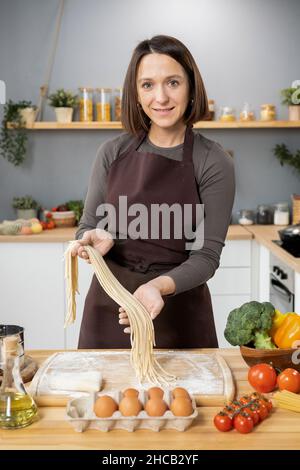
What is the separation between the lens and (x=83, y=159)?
4.46 metres

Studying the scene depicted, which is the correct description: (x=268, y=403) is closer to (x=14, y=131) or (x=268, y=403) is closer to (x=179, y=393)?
(x=179, y=393)

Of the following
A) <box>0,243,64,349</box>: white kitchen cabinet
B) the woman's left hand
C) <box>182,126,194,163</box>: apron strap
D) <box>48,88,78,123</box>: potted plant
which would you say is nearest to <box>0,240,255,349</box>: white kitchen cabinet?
<box>0,243,64,349</box>: white kitchen cabinet

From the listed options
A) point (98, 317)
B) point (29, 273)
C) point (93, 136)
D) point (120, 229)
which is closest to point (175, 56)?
point (120, 229)

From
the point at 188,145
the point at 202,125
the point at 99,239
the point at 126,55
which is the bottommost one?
the point at 99,239

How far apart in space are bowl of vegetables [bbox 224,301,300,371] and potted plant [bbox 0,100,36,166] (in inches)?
117

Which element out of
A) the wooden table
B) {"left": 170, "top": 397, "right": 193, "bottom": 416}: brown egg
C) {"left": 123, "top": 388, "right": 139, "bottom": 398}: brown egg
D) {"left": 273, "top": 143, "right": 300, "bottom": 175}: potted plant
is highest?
{"left": 273, "top": 143, "right": 300, "bottom": 175}: potted plant

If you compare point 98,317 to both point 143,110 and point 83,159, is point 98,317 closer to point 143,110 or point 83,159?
point 143,110

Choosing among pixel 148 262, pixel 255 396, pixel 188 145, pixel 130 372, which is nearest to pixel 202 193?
pixel 188 145

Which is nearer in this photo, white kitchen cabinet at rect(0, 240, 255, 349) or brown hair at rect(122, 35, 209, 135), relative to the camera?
brown hair at rect(122, 35, 209, 135)

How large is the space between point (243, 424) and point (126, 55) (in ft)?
11.3

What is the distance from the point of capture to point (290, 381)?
1.49 meters

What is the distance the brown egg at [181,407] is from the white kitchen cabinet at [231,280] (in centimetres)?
263

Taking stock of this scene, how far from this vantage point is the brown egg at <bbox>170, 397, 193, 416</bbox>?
130cm

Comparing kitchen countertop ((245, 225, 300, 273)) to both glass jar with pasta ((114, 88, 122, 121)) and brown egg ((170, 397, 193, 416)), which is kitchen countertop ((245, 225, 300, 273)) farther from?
brown egg ((170, 397, 193, 416))
